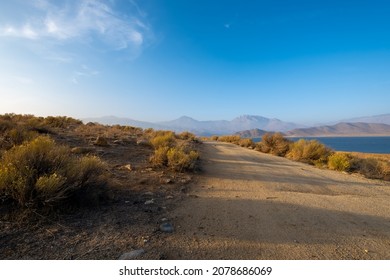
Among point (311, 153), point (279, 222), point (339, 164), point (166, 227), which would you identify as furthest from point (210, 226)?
point (311, 153)

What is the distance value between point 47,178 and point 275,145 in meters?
18.1

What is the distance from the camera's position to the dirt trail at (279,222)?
339 centimetres

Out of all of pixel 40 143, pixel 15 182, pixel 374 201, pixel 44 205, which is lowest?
pixel 374 201

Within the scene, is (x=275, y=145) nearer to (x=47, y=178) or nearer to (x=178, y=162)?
(x=178, y=162)

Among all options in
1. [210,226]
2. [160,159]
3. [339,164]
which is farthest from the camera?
[339,164]

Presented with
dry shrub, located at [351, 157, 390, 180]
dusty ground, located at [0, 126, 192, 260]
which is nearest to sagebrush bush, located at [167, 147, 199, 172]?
dusty ground, located at [0, 126, 192, 260]

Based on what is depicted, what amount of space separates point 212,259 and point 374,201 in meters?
5.60

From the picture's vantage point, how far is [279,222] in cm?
443

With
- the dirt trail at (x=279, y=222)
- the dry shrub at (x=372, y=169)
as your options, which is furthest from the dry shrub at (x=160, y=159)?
the dry shrub at (x=372, y=169)

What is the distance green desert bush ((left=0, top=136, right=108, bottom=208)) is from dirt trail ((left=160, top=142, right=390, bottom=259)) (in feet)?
6.81
